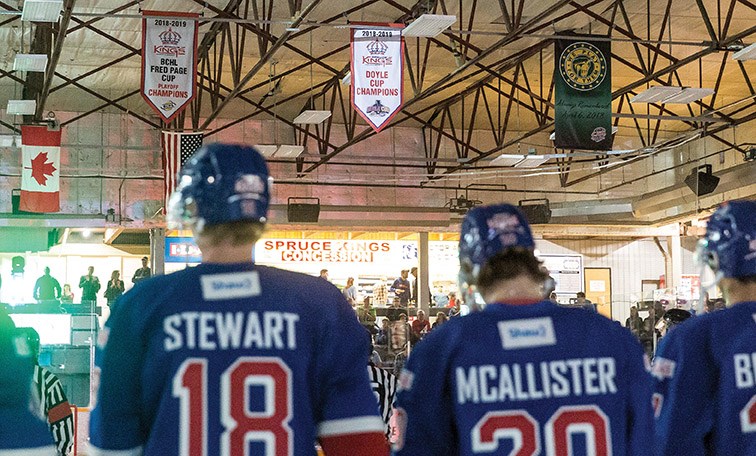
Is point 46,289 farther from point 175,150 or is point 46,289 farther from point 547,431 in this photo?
point 547,431

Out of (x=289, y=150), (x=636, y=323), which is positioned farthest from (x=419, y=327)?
(x=289, y=150)

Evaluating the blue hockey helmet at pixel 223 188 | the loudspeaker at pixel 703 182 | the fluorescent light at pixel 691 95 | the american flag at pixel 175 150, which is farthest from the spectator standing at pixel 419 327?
the blue hockey helmet at pixel 223 188

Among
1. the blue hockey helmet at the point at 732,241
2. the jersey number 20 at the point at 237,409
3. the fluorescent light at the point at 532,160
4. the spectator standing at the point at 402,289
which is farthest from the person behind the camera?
the spectator standing at the point at 402,289

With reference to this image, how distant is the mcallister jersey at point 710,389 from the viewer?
113 inches

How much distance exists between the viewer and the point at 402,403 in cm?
263

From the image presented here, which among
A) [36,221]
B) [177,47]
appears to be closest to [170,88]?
[177,47]

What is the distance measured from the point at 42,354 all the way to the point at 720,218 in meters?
11.2

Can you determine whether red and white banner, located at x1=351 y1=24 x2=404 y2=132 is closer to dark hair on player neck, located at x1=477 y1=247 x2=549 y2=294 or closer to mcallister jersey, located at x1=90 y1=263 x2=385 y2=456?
dark hair on player neck, located at x1=477 y1=247 x2=549 y2=294

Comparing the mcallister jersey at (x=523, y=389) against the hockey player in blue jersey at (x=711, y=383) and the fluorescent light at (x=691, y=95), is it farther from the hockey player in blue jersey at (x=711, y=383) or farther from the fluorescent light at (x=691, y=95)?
the fluorescent light at (x=691, y=95)

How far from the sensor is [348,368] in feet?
8.00

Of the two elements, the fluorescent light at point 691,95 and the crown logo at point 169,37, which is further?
the fluorescent light at point 691,95

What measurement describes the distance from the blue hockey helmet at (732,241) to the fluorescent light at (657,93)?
14268mm

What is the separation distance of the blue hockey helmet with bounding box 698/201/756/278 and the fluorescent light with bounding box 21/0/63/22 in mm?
10666

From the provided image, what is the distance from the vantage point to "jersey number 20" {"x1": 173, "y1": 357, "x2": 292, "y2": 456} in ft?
7.61
